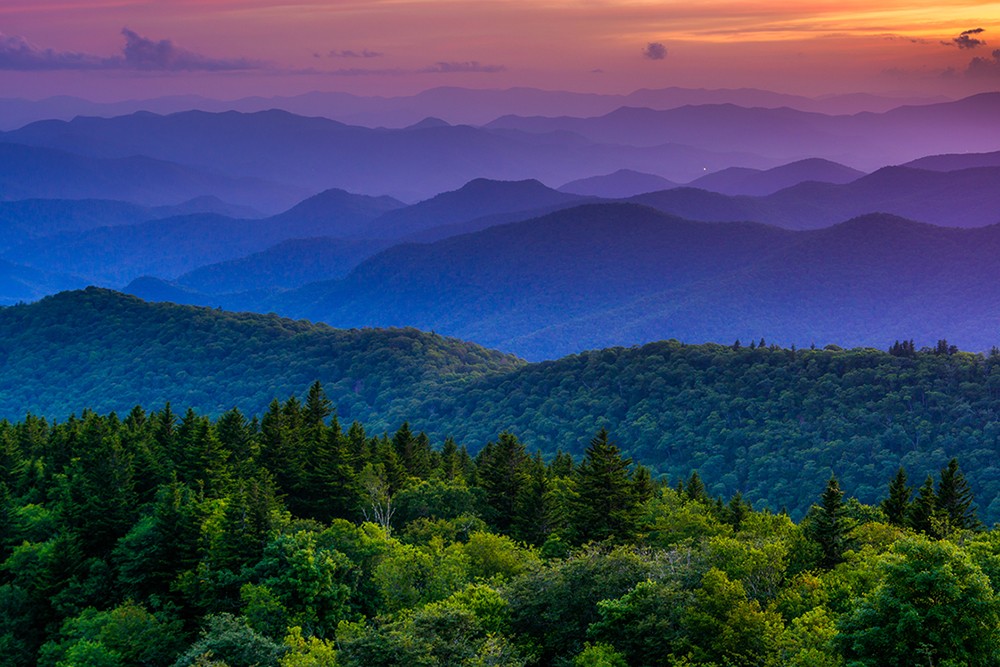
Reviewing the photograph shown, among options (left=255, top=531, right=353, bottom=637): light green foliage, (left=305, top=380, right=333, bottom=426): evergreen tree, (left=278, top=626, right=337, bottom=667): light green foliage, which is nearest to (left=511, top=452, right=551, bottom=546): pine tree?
(left=255, top=531, right=353, bottom=637): light green foliage

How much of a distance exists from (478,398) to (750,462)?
2500 inches

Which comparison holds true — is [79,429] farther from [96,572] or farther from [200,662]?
[200,662]

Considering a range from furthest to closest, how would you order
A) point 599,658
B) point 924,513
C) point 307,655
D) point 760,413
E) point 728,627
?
point 760,413 → point 924,513 → point 307,655 → point 728,627 → point 599,658

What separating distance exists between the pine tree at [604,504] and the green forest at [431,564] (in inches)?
5.2

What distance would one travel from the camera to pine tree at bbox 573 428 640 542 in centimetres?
5900

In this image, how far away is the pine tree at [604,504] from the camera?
59000 millimetres

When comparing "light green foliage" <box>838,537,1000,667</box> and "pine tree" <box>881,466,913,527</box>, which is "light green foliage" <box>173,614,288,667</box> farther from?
"pine tree" <box>881,466,913,527</box>

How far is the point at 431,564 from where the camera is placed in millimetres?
50500

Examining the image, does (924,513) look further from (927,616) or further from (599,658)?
(927,616)

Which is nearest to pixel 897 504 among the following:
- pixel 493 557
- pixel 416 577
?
pixel 493 557

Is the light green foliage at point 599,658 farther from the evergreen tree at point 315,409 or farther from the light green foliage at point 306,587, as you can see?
the evergreen tree at point 315,409

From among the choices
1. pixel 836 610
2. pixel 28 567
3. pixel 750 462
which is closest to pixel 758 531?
pixel 836 610

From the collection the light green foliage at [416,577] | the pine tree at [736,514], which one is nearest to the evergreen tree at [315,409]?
the pine tree at [736,514]

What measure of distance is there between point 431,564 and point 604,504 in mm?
13292
